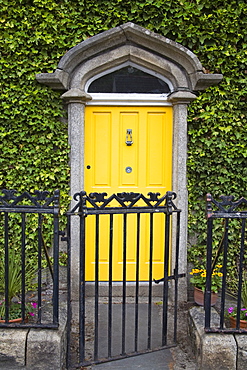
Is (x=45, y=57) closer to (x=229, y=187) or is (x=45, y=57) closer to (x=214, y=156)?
(x=214, y=156)

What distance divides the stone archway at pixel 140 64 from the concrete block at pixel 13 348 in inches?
65.0

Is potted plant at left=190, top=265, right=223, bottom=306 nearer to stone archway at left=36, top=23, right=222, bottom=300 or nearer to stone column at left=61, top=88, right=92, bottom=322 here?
stone archway at left=36, top=23, right=222, bottom=300

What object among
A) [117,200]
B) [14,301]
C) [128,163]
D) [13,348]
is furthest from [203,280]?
[13,348]

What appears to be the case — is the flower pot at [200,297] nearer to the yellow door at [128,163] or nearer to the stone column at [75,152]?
the yellow door at [128,163]

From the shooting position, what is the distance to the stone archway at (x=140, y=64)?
14.3ft

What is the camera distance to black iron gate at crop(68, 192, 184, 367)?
294 centimetres

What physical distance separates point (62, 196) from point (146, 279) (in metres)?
1.53

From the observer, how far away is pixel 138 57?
452 centimetres

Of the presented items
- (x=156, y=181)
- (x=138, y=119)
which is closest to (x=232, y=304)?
(x=156, y=181)

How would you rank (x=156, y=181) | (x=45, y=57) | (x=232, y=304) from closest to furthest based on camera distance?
(x=232, y=304) < (x=45, y=57) < (x=156, y=181)

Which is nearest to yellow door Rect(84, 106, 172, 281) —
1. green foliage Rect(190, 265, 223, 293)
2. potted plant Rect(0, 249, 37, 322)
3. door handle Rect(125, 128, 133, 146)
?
door handle Rect(125, 128, 133, 146)

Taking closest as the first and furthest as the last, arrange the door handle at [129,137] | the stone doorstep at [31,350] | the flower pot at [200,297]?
the stone doorstep at [31,350] < the flower pot at [200,297] < the door handle at [129,137]

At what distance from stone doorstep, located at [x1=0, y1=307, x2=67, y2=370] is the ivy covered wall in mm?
1902

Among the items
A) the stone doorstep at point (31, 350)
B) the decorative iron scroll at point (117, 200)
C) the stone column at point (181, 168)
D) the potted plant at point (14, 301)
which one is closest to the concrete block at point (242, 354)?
the decorative iron scroll at point (117, 200)
